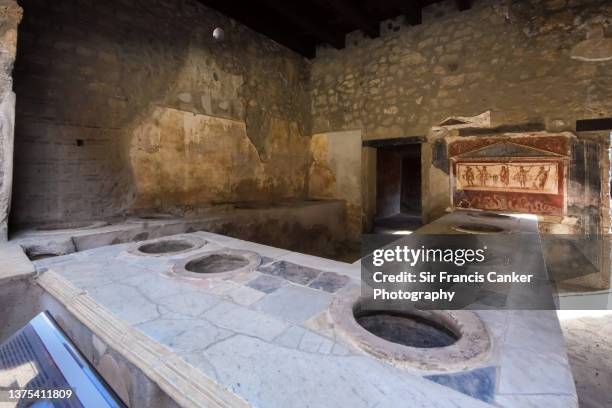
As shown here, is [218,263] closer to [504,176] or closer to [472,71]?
[504,176]

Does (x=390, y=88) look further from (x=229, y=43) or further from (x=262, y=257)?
(x=262, y=257)

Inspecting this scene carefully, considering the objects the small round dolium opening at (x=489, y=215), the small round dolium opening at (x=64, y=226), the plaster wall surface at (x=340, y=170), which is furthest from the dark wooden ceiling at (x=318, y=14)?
the small round dolium opening at (x=64, y=226)

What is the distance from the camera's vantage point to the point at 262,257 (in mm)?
2357

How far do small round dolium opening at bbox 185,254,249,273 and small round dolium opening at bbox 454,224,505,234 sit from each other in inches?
97.4

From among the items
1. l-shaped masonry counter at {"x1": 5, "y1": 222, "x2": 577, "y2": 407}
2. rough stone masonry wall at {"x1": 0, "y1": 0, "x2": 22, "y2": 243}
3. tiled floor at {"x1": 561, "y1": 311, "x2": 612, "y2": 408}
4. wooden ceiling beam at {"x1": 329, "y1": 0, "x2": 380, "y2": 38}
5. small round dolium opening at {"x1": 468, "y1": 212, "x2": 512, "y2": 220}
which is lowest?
tiled floor at {"x1": 561, "y1": 311, "x2": 612, "y2": 408}

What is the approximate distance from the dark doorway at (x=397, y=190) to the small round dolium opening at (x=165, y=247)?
15.2ft

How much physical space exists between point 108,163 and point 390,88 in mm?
4731

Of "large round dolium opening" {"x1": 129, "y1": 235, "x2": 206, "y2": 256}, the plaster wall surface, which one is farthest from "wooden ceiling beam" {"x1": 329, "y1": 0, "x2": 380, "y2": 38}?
"large round dolium opening" {"x1": 129, "y1": 235, "x2": 206, "y2": 256}

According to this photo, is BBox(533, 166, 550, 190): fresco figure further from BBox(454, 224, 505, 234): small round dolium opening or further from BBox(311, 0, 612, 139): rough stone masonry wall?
BBox(454, 224, 505, 234): small round dolium opening

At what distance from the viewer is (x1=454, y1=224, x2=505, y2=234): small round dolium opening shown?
3.40 metres

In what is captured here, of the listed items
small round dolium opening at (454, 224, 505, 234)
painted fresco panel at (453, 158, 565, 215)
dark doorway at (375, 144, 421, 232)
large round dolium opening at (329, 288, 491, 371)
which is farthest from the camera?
dark doorway at (375, 144, 421, 232)

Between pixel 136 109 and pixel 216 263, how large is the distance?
2769 millimetres

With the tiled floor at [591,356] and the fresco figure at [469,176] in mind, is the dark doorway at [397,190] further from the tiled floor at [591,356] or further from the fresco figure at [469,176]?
the tiled floor at [591,356]

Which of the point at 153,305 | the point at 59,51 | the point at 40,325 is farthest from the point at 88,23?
the point at 153,305
